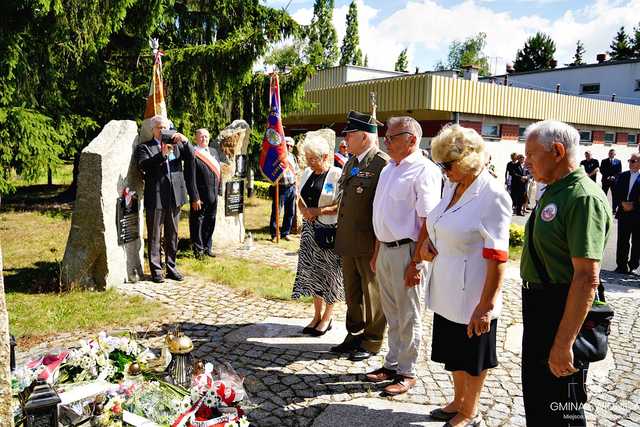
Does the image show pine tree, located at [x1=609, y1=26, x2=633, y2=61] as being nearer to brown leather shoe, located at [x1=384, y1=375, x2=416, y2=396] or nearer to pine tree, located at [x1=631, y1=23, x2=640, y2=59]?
pine tree, located at [x1=631, y1=23, x2=640, y2=59]

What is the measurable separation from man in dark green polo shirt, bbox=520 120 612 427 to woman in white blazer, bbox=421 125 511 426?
245 mm

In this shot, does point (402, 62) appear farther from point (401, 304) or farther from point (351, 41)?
point (401, 304)

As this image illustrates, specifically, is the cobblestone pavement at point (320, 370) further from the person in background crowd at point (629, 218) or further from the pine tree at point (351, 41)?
the pine tree at point (351, 41)

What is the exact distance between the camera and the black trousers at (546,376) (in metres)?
2.50

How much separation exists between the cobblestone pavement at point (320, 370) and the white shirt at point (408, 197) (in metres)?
1.28

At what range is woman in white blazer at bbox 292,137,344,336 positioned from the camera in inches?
186

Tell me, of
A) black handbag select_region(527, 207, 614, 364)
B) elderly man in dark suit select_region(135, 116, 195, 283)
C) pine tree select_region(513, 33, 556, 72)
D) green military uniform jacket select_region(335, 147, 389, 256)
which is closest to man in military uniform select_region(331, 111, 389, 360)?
green military uniform jacket select_region(335, 147, 389, 256)

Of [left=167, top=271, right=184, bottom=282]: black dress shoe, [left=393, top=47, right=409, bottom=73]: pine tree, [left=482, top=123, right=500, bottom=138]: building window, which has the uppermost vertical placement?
[left=393, top=47, right=409, bottom=73]: pine tree

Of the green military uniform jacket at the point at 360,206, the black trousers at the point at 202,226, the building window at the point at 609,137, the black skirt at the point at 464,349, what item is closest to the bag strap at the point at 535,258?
the black skirt at the point at 464,349

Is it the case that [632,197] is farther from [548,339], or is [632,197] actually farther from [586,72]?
[586,72]

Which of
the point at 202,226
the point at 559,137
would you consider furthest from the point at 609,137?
the point at 559,137

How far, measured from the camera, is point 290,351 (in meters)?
4.70

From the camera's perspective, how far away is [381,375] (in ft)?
13.3

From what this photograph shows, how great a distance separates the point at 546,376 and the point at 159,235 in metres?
5.70
